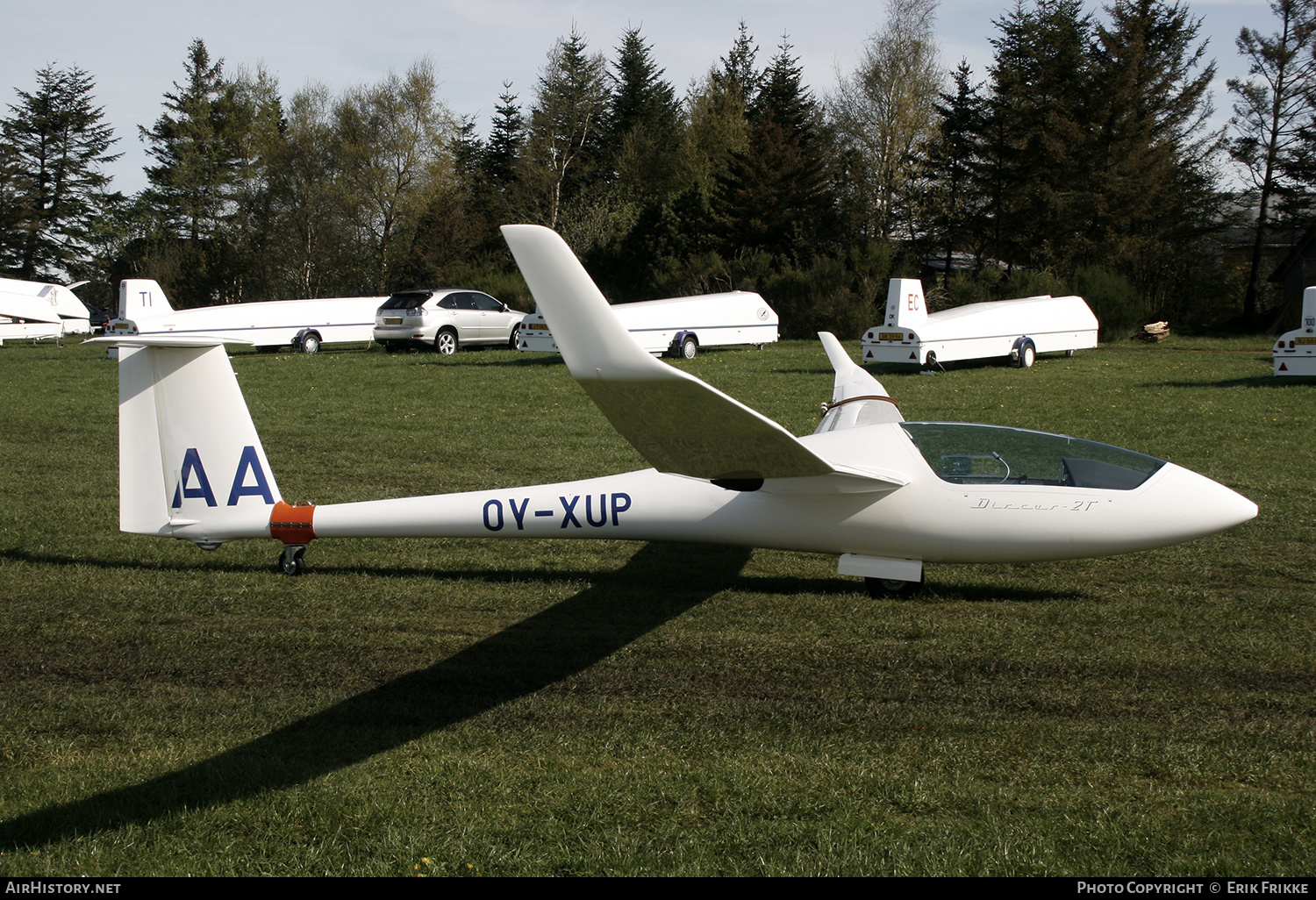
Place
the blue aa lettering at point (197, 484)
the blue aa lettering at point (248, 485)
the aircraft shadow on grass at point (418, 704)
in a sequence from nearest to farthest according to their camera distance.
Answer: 1. the aircraft shadow on grass at point (418, 704)
2. the blue aa lettering at point (197, 484)
3. the blue aa lettering at point (248, 485)

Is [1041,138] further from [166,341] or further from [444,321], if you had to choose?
[166,341]

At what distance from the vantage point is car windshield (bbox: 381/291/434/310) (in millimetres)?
25094

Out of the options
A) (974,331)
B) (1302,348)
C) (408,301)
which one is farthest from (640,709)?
(408,301)

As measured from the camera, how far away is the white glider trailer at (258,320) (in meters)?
24.0

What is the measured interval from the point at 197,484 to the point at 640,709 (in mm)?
4115

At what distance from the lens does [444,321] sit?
989 inches

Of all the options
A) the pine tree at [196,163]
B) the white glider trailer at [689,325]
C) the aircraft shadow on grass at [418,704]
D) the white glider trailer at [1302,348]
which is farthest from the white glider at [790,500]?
the pine tree at [196,163]

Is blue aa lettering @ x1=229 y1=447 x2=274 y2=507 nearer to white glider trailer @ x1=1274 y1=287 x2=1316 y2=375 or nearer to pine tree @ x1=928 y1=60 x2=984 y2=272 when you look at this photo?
white glider trailer @ x1=1274 y1=287 x2=1316 y2=375

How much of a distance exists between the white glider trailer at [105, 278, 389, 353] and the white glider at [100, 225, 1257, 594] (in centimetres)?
1811

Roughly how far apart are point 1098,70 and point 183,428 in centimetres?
3758

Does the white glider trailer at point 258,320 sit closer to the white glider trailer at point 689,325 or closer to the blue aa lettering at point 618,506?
the white glider trailer at point 689,325

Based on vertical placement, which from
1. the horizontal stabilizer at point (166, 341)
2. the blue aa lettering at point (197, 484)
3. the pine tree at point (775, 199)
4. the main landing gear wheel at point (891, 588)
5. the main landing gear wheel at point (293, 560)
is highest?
the pine tree at point (775, 199)

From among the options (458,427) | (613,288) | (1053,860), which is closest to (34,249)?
(613,288)

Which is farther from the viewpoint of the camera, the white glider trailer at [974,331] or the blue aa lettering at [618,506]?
the white glider trailer at [974,331]
